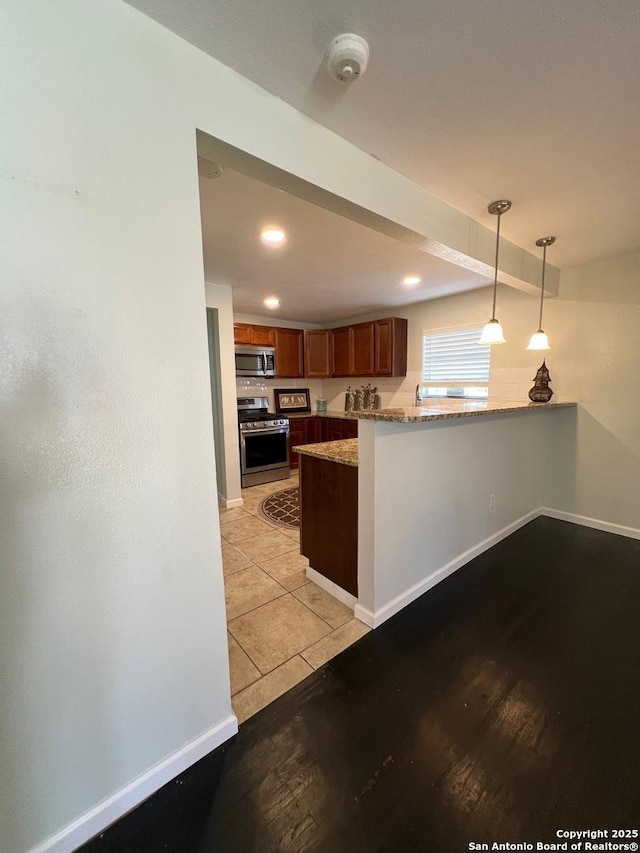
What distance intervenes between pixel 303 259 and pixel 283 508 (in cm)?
246

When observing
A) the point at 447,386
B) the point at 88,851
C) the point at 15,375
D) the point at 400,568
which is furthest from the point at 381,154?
the point at 447,386

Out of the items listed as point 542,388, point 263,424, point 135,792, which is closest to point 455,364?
point 542,388

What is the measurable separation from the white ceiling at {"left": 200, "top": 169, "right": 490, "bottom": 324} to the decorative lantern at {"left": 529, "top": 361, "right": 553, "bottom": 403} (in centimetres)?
105

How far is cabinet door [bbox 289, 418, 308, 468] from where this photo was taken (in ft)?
16.3

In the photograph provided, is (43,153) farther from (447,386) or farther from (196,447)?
(447,386)

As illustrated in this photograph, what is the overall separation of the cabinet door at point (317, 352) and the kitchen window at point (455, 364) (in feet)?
5.07

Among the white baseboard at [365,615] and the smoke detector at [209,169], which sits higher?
the smoke detector at [209,169]

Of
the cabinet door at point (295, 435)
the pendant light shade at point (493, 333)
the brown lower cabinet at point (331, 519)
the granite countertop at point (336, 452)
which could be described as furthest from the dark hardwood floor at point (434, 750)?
the cabinet door at point (295, 435)

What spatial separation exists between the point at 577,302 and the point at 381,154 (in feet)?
8.33

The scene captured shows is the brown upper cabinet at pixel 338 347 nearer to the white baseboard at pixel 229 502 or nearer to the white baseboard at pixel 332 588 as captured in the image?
the white baseboard at pixel 229 502

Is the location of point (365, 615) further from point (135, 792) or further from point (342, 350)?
point (342, 350)

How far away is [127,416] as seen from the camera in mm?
937

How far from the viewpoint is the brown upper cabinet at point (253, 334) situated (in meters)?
4.40

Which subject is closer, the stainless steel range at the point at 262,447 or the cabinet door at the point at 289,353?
the stainless steel range at the point at 262,447
